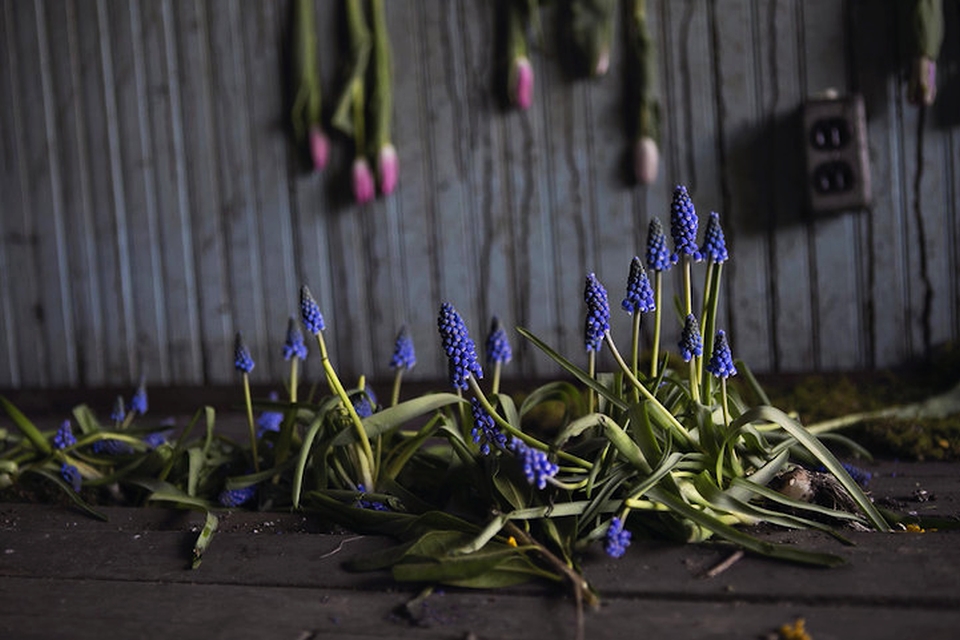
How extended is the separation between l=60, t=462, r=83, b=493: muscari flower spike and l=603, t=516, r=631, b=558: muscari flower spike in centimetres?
92

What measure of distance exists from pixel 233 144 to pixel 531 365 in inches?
53.9

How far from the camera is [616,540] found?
3.20 ft

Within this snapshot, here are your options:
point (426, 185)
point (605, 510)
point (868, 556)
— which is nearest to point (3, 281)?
point (426, 185)

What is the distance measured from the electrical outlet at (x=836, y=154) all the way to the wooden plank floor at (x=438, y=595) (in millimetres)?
1990

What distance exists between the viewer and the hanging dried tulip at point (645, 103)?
301cm

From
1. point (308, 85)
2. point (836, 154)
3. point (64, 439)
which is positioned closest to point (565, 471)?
point (64, 439)

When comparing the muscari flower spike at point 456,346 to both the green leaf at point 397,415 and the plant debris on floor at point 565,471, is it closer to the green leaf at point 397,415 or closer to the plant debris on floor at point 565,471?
the plant debris on floor at point 565,471

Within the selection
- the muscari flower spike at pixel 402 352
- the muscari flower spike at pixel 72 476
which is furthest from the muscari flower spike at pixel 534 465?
the muscari flower spike at pixel 72 476

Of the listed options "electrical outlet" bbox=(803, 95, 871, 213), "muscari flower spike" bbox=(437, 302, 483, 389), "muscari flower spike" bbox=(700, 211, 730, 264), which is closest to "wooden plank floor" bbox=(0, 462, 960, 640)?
"muscari flower spike" bbox=(437, 302, 483, 389)

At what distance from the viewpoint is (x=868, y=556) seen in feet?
3.14

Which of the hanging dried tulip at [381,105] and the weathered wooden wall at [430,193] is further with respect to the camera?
the hanging dried tulip at [381,105]

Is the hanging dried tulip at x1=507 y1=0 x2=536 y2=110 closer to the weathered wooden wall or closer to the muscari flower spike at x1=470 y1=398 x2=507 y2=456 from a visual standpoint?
the weathered wooden wall

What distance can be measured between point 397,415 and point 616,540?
0.39 m

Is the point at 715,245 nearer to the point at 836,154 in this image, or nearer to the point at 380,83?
the point at 836,154
